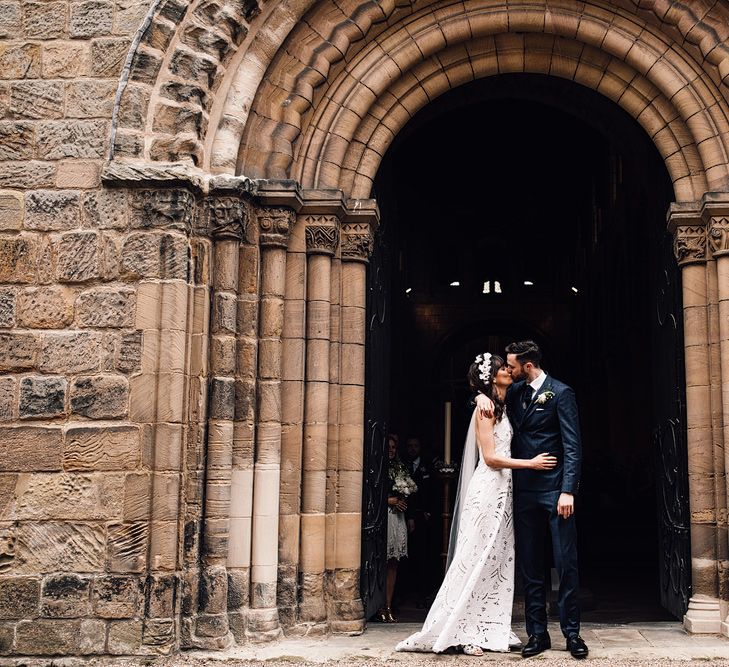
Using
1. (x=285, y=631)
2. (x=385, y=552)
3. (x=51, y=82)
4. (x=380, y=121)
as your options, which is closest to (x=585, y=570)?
(x=385, y=552)

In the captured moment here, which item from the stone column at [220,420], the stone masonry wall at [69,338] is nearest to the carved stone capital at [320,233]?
the stone column at [220,420]

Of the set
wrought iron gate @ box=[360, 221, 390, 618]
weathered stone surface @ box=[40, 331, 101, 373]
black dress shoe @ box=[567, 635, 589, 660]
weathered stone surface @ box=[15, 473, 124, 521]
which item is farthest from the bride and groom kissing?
weathered stone surface @ box=[40, 331, 101, 373]

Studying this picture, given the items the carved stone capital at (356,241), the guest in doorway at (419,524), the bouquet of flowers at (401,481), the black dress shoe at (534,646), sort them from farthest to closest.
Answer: the guest in doorway at (419,524) → the bouquet of flowers at (401,481) → the carved stone capital at (356,241) → the black dress shoe at (534,646)

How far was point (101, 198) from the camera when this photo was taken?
6.38 m

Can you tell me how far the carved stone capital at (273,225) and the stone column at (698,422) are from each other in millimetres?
3031

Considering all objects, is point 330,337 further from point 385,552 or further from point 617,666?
point 617,666

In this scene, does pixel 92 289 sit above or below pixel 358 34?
below

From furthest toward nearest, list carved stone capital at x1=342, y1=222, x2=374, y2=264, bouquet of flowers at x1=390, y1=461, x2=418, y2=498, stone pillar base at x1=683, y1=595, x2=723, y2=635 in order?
bouquet of flowers at x1=390, y1=461, x2=418, y2=498, carved stone capital at x1=342, y1=222, x2=374, y2=264, stone pillar base at x1=683, y1=595, x2=723, y2=635

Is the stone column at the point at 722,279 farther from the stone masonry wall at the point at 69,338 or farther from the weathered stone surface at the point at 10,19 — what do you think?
the weathered stone surface at the point at 10,19

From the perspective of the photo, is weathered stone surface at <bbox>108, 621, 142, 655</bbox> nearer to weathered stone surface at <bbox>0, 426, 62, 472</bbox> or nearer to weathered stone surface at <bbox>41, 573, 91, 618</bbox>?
weathered stone surface at <bbox>41, 573, 91, 618</bbox>

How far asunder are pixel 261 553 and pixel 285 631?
0.59 meters

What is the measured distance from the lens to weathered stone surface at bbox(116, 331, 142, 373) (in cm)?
618

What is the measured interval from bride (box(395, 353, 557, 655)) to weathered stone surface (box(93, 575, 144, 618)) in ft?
5.86

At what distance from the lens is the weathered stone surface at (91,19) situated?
6613 millimetres
